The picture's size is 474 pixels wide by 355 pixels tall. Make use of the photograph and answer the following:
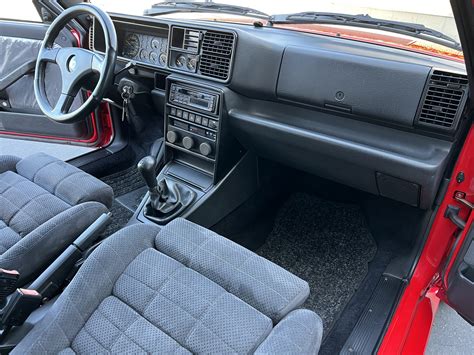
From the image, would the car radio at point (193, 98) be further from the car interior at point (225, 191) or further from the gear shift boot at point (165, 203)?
the gear shift boot at point (165, 203)

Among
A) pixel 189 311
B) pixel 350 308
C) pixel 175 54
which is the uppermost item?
pixel 175 54

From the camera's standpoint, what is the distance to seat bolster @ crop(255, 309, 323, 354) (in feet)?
3.26

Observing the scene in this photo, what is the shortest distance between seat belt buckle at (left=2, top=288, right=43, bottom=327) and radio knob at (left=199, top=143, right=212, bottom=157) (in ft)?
3.01

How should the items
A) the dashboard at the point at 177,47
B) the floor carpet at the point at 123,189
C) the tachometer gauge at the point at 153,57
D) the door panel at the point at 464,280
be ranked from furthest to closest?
1. the floor carpet at the point at 123,189
2. the tachometer gauge at the point at 153,57
3. the dashboard at the point at 177,47
4. the door panel at the point at 464,280

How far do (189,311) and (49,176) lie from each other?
0.86 m

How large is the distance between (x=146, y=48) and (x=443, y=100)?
1.37 meters

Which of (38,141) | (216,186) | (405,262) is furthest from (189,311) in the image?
(38,141)

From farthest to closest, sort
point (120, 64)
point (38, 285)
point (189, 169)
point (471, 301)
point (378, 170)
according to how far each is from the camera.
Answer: point (120, 64), point (189, 169), point (378, 170), point (471, 301), point (38, 285)

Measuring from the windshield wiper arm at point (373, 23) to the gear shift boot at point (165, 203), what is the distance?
0.88 m

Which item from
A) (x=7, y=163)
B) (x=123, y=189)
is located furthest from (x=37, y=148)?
(x=7, y=163)

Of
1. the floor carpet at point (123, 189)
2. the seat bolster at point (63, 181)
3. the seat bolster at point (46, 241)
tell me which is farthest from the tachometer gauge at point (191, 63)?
the floor carpet at point (123, 189)

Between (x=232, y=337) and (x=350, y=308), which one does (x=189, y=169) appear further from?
(x=232, y=337)

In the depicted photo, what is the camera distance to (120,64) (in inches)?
84.0

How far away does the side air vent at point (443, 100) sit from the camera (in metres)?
1.25
